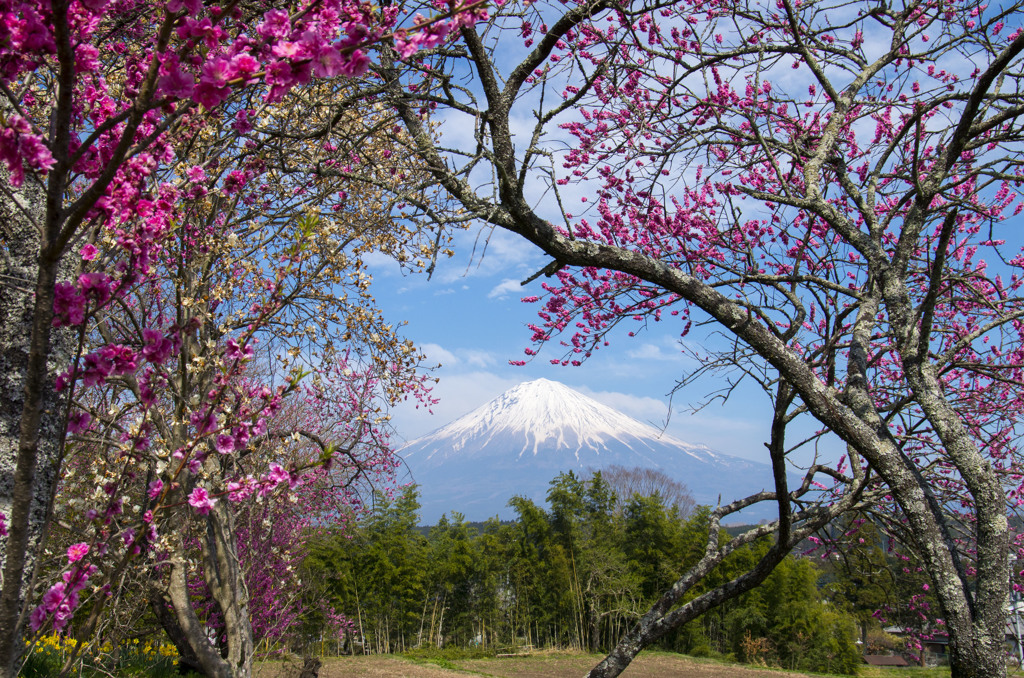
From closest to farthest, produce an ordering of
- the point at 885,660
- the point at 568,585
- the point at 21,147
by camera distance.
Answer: the point at 21,147, the point at 568,585, the point at 885,660

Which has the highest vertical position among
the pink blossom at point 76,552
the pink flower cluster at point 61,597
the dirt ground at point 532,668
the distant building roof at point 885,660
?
the pink blossom at point 76,552

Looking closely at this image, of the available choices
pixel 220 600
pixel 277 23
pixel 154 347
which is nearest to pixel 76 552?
pixel 154 347

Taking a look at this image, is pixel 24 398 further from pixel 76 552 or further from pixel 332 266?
A: pixel 332 266

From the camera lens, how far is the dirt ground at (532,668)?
1342cm

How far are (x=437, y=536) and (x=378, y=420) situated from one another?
69.2ft

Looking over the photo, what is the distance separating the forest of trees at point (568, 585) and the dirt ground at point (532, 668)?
97.6 inches

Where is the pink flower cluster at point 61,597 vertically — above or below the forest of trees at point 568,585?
above

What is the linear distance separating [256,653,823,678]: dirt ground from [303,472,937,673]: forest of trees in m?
2.48

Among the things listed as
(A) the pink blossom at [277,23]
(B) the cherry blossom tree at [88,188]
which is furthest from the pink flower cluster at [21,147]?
(A) the pink blossom at [277,23]

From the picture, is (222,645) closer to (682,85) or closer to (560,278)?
(560,278)

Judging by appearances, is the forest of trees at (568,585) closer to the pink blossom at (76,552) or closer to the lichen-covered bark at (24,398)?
the pink blossom at (76,552)

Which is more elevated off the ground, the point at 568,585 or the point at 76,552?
the point at 76,552

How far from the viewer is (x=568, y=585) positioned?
76.7 feet

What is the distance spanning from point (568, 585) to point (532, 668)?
582 cm
